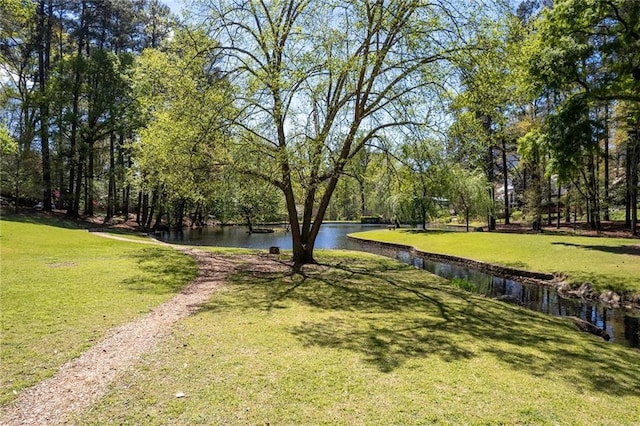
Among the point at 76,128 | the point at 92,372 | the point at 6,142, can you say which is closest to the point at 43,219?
the point at 76,128

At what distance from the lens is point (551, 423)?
4.12 m

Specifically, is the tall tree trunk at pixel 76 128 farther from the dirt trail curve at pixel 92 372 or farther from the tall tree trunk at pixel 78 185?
the dirt trail curve at pixel 92 372

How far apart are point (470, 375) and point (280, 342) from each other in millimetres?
2921

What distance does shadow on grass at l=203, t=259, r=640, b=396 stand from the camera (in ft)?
19.6

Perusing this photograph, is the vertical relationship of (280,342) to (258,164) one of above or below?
below

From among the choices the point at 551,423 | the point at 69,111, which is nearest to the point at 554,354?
the point at 551,423

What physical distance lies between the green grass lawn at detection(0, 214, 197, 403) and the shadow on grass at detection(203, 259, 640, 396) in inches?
83.3

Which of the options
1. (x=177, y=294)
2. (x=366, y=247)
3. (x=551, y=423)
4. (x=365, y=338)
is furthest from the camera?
(x=366, y=247)

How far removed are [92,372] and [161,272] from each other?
26.2 feet

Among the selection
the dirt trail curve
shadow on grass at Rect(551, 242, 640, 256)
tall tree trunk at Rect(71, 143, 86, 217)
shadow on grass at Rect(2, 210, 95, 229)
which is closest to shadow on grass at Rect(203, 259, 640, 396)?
the dirt trail curve

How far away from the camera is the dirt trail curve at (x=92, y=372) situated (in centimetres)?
396

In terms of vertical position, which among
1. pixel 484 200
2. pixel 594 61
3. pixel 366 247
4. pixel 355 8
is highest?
pixel 594 61

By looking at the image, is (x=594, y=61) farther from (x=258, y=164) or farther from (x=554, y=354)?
(x=554, y=354)

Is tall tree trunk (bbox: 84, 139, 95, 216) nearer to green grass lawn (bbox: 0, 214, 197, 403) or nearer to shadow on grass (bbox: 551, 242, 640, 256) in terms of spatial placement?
green grass lawn (bbox: 0, 214, 197, 403)
